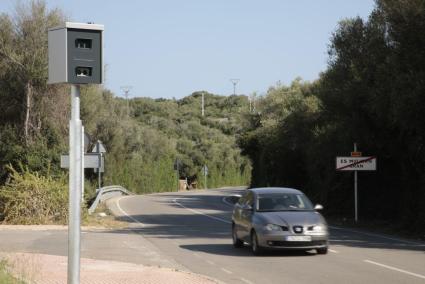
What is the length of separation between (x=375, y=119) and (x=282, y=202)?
29.5 feet

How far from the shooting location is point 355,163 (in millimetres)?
26031

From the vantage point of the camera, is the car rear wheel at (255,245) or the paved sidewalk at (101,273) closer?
the paved sidewalk at (101,273)

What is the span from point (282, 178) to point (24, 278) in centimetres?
3069

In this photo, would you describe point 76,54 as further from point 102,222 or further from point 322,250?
point 102,222

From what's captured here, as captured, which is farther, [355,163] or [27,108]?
[27,108]

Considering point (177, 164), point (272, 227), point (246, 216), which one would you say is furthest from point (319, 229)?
point (177, 164)

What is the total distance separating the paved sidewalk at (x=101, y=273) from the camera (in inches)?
460

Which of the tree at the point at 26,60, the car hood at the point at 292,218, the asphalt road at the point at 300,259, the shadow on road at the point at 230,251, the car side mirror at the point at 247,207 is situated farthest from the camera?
the tree at the point at 26,60

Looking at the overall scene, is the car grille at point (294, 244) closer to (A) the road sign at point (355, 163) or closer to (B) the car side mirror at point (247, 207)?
(B) the car side mirror at point (247, 207)

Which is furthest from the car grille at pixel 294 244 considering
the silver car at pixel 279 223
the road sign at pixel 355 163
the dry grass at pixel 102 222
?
the dry grass at pixel 102 222

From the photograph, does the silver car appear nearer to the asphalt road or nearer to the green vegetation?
the asphalt road

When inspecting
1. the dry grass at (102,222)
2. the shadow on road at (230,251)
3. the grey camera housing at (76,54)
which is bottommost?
the dry grass at (102,222)

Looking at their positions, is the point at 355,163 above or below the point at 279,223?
above

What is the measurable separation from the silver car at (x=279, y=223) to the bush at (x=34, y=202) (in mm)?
10463
